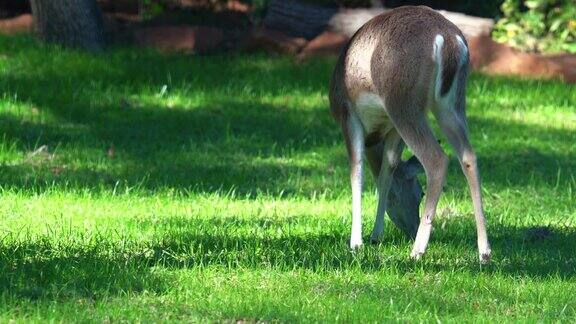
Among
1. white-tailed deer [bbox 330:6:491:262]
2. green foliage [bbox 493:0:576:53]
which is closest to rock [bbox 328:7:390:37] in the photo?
green foliage [bbox 493:0:576:53]

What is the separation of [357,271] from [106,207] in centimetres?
309

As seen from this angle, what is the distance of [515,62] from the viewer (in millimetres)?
16094

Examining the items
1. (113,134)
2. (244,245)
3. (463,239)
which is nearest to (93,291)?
(244,245)

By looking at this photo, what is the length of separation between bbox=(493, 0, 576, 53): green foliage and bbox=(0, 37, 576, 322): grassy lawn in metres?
1.44

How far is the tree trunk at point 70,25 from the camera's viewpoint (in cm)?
1555

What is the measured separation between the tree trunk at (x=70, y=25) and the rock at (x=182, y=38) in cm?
86

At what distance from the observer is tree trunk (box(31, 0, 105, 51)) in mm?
15555

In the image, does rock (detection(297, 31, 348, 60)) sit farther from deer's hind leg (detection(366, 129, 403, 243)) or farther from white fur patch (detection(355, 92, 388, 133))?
white fur patch (detection(355, 92, 388, 133))

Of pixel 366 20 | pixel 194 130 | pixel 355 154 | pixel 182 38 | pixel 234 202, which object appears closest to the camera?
pixel 355 154

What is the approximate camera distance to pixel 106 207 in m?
9.80

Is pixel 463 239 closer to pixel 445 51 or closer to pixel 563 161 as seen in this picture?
pixel 445 51

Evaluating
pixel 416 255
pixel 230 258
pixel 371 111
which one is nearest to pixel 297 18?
pixel 371 111

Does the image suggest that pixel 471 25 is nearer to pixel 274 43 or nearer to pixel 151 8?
pixel 274 43

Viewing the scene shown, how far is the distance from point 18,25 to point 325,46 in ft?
13.2
